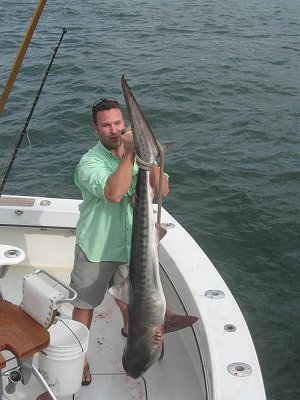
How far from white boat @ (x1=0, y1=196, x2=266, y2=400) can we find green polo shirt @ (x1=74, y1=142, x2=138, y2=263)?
1.85 feet

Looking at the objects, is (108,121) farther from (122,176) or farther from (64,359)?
(64,359)

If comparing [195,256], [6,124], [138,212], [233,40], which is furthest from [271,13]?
[138,212]

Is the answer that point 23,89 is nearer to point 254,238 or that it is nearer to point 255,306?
point 254,238

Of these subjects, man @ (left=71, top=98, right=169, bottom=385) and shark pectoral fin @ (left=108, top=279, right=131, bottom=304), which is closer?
shark pectoral fin @ (left=108, top=279, right=131, bottom=304)

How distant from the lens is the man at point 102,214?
3.34m

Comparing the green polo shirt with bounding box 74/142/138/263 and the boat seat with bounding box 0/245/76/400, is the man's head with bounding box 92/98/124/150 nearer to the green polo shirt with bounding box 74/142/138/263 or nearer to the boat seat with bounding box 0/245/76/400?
the green polo shirt with bounding box 74/142/138/263

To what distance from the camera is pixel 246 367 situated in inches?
126

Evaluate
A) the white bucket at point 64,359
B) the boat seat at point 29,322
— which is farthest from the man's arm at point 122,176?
the white bucket at point 64,359

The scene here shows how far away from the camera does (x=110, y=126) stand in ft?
11.1

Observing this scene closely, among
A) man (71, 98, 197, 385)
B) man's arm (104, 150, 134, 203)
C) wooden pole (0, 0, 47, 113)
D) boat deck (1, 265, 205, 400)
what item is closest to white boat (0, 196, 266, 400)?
boat deck (1, 265, 205, 400)

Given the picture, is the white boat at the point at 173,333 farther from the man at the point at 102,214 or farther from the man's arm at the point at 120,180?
the man's arm at the point at 120,180

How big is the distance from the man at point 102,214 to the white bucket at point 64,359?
25cm

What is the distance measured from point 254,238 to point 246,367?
383cm

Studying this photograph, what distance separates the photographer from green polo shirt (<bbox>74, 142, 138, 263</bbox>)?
11.4 feet
